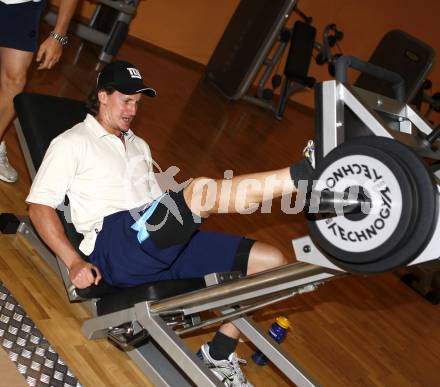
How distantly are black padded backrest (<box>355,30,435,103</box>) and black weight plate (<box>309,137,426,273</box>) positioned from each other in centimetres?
308

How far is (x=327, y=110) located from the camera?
1.29 m

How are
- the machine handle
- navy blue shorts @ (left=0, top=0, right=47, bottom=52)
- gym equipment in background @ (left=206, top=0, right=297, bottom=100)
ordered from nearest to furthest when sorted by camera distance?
the machine handle
navy blue shorts @ (left=0, top=0, right=47, bottom=52)
gym equipment in background @ (left=206, top=0, right=297, bottom=100)

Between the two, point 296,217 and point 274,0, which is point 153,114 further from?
point 274,0

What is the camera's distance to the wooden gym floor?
6.54 ft

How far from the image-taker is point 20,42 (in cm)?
A: 226

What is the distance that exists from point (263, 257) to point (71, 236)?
59 cm

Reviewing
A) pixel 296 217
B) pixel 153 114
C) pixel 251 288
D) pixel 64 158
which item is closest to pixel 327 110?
pixel 251 288

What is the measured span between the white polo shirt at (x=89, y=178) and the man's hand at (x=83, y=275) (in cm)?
10

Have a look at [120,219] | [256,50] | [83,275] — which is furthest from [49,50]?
[256,50]

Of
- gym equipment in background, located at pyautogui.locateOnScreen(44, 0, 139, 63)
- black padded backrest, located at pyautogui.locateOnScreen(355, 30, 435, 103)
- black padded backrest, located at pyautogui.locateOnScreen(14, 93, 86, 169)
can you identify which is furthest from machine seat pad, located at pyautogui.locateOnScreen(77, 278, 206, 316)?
gym equipment in background, located at pyautogui.locateOnScreen(44, 0, 139, 63)

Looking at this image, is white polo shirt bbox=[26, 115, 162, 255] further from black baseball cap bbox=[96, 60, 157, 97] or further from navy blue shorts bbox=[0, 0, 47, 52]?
navy blue shorts bbox=[0, 0, 47, 52]

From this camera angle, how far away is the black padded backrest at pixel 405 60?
4.26 meters

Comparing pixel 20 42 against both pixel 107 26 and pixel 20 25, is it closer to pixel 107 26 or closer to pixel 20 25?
pixel 20 25

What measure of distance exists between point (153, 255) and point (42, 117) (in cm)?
70
